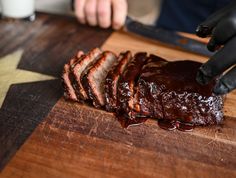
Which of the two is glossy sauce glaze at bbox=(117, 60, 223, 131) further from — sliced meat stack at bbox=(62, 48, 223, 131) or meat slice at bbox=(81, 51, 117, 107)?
meat slice at bbox=(81, 51, 117, 107)

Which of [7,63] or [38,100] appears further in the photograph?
[7,63]

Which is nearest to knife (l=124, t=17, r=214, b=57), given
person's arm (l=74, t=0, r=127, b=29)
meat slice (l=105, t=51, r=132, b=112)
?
person's arm (l=74, t=0, r=127, b=29)

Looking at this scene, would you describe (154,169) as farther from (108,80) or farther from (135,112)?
(108,80)

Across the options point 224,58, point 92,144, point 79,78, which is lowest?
point 92,144

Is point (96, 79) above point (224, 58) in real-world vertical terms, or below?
below

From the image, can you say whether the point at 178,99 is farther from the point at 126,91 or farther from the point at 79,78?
the point at 79,78

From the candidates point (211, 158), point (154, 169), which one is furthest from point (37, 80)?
point (211, 158)


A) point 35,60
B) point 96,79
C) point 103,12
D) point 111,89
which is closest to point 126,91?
point 111,89
